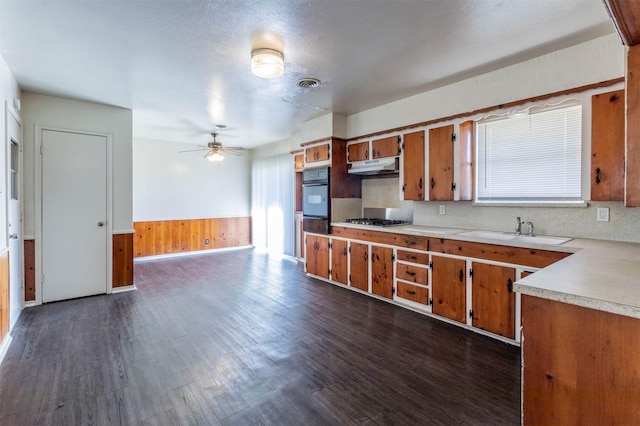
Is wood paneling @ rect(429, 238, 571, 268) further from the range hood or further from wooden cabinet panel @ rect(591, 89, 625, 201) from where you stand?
the range hood

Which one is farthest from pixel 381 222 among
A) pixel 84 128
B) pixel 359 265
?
pixel 84 128

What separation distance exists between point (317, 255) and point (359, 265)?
0.93m

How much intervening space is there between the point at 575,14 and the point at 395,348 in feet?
9.29

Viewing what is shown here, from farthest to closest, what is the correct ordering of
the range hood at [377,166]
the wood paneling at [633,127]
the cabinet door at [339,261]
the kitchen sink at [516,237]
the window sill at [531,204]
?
the cabinet door at [339,261], the range hood at [377,166], the window sill at [531,204], the kitchen sink at [516,237], the wood paneling at [633,127]

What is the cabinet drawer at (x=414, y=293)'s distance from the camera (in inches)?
133

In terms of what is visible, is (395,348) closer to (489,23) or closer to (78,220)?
(489,23)

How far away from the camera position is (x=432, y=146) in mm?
3637

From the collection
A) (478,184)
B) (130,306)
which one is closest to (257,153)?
(130,306)

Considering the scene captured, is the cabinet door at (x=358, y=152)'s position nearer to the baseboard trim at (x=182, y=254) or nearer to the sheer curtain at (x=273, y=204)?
the sheer curtain at (x=273, y=204)

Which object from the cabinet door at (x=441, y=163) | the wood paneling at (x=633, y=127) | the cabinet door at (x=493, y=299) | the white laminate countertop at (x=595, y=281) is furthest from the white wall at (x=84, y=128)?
the wood paneling at (x=633, y=127)

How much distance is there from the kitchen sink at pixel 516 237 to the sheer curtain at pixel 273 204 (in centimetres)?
414

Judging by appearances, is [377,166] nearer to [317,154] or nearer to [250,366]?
[317,154]

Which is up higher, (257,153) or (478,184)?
(257,153)

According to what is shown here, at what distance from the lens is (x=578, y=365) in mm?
1166
